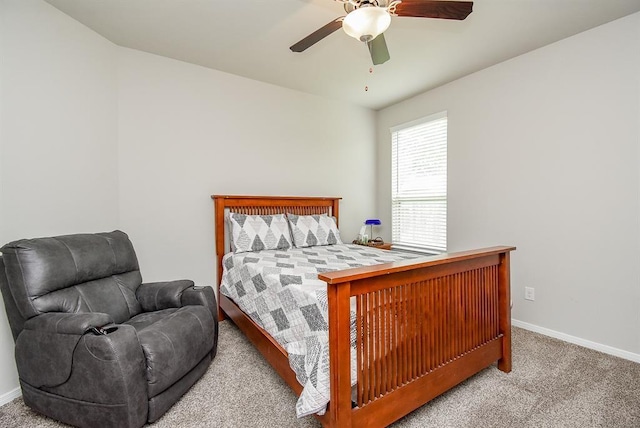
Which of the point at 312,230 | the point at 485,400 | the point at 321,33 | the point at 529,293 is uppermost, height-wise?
the point at 321,33

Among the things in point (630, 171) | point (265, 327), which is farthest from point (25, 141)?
point (630, 171)

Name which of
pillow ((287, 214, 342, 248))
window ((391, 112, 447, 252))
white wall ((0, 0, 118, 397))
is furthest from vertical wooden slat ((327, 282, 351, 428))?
window ((391, 112, 447, 252))

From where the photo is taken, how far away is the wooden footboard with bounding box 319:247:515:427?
1292mm

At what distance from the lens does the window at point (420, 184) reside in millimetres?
3645

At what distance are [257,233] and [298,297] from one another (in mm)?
1449

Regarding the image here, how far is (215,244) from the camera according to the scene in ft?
10.3

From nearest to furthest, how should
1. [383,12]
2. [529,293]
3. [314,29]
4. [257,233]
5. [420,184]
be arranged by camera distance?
[383,12]
[314,29]
[529,293]
[257,233]
[420,184]

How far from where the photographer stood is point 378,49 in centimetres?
198

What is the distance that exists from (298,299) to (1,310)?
188 centimetres

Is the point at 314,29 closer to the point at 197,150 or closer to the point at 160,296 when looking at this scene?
the point at 197,150

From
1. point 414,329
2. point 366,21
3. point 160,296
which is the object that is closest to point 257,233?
point 160,296

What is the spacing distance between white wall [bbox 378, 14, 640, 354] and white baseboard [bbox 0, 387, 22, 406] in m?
3.99

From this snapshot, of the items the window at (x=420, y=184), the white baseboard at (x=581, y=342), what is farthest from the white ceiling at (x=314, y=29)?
the white baseboard at (x=581, y=342)

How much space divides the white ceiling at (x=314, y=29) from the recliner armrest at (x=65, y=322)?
214 cm
